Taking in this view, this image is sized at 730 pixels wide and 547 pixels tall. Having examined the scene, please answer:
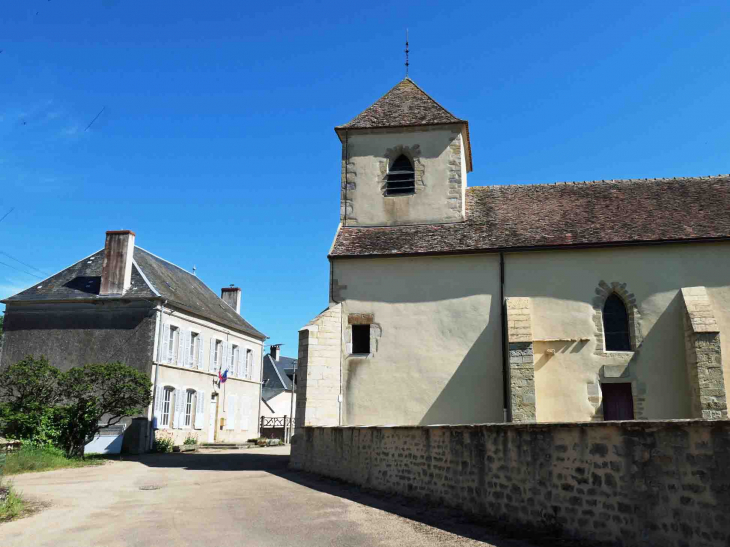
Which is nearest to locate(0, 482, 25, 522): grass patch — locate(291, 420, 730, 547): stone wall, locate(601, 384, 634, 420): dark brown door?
locate(291, 420, 730, 547): stone wall

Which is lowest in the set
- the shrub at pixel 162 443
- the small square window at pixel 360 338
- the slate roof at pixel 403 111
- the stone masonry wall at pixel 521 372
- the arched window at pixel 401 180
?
the shrub at pixel 162 443

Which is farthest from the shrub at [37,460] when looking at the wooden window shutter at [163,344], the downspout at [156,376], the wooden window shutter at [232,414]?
the wooden window shutter at [232,414]

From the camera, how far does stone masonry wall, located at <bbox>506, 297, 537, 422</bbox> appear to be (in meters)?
13.8

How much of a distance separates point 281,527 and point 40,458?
9.97m

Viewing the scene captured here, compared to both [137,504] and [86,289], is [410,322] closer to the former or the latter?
[137,504]

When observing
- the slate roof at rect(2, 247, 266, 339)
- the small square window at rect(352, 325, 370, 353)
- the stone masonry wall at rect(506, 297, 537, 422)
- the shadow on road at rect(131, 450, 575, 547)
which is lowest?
the shadow on road at rect(131, 450, 575, 547)

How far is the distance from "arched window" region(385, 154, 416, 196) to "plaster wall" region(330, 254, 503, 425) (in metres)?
2.39

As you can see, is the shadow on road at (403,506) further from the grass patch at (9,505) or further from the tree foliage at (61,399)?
the grass patch at (9,505)

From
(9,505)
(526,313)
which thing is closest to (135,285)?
(526,313)

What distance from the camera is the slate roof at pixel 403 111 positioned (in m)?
17.5

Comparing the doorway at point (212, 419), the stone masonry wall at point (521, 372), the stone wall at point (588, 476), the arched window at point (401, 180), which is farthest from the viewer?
the doorway at point (212, 419)

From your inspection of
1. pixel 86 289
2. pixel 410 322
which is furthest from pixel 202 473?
pixel 86 289

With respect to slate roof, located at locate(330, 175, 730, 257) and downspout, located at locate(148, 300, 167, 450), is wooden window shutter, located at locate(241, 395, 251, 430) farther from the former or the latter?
slate roof, located at locate(330, 175, 730, 257)

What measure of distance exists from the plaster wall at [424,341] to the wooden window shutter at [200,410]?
438 inches
